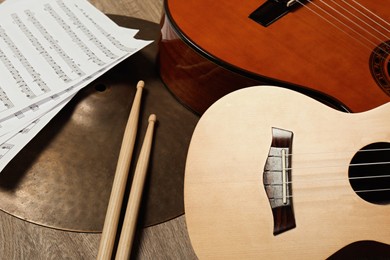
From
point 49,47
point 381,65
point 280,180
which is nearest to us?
point 280,180

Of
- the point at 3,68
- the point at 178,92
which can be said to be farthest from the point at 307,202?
the point at 3,68

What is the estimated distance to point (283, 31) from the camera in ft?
2.51

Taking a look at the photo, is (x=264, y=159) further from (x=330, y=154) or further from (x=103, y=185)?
(x=103, y=185)

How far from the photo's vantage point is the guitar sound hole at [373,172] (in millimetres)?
580

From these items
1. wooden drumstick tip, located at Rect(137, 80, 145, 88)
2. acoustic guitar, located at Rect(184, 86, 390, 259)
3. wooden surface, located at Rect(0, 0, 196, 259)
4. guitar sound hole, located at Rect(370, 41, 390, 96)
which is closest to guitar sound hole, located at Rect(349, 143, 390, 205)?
acoustic guitar, located at Rect(184, 86, 390, 259)

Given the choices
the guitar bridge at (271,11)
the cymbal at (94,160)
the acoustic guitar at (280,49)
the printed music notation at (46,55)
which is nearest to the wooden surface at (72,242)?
the cymbal at (94,160)

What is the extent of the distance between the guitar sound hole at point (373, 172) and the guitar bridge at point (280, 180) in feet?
0.31

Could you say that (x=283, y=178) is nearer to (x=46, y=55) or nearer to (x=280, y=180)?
(x=280, y=180)

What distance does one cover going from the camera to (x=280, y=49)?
734mm

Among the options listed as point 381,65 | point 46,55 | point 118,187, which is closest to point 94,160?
point 118,187

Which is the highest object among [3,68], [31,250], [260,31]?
[260,31]

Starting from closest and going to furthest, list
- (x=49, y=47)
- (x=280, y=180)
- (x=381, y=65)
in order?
1. (x=280, y=180)
2. (x=381, y=65)
3. (x=49, y=47)

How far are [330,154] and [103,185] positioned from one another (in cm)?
38

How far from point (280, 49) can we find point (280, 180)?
284 millimetres
